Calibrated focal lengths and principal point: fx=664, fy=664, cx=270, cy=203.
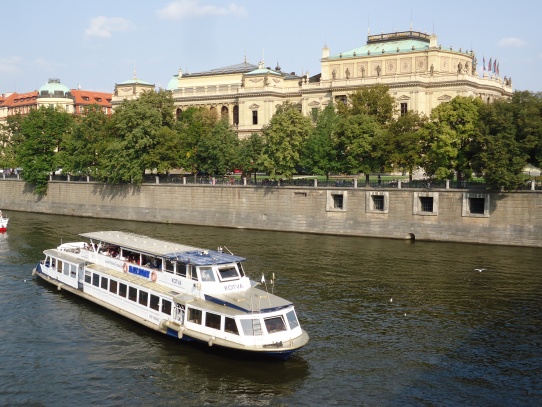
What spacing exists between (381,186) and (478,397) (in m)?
45.5

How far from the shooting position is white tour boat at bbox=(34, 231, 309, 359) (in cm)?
3234

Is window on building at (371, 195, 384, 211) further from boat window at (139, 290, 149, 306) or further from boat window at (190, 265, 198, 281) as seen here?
boat window at (139, 290, 149, 306)

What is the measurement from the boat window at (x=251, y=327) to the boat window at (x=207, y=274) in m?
4.63

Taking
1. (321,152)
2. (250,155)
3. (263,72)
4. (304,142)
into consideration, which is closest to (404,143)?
(321,152)

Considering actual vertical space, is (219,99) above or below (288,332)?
above

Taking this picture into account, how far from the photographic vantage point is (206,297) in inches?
1395

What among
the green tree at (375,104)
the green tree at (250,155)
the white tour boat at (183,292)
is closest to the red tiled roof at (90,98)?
the green tree at (250,155)

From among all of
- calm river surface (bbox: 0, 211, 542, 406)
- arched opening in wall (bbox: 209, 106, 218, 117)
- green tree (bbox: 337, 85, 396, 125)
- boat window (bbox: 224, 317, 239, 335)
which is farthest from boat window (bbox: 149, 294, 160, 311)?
arched opening in wall (bbox: 209, 106, 218, 117)

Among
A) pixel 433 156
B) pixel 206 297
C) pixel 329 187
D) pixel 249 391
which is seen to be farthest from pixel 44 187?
pixel 249 391

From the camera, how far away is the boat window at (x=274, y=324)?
32.4 meters

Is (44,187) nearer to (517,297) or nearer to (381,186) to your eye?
(381,186)

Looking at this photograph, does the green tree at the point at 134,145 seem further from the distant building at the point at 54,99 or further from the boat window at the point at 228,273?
the distant building at the point at 54,99

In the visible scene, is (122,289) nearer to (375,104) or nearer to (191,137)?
(191,137)

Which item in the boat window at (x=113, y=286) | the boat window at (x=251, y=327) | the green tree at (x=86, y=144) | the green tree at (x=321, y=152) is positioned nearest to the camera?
the boat window at (x=251, y=327)
